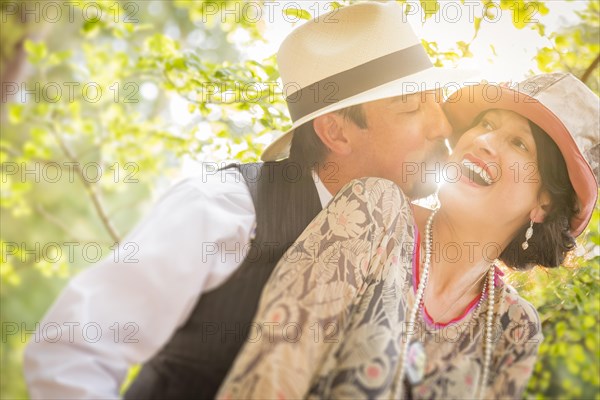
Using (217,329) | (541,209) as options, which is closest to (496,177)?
(541,209)

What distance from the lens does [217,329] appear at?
3.90ft

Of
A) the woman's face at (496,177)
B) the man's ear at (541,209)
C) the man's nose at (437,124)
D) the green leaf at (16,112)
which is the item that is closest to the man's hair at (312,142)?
the man's nose at (437,124)

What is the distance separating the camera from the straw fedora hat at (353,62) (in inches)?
60.1

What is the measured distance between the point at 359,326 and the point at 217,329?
12.4 inches

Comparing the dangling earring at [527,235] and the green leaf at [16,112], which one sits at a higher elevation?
the green leaf at [16,112]

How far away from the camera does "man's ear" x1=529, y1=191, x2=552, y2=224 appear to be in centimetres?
156

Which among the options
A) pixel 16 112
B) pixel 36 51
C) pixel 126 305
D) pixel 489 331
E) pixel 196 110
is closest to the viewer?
A: pixel 126 305

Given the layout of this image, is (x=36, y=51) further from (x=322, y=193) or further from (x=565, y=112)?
(x=565, y=112)

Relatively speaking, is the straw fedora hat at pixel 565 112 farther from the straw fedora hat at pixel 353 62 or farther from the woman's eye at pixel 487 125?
the straw fedora hat at pixel 353 62

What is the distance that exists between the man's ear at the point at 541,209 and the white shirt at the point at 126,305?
0.91m

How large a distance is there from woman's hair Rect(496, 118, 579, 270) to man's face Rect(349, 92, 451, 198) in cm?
28

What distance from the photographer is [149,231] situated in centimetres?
117

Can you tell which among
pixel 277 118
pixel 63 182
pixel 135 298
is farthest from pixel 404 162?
pixel 63 182

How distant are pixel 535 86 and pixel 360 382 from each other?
3.22ft
